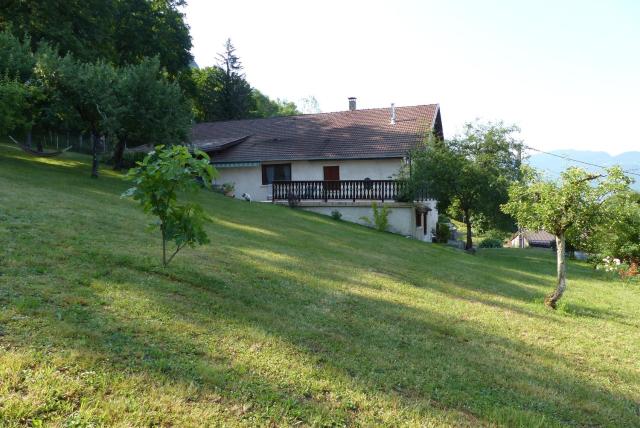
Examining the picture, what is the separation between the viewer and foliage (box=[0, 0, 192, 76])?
90.8 ft

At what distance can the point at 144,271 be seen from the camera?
6.97 metres

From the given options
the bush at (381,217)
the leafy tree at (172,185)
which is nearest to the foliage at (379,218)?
the bush at (381,217)

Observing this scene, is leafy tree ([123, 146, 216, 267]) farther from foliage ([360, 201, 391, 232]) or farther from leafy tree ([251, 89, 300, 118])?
leafy tree ([251, 89, 300, 118])

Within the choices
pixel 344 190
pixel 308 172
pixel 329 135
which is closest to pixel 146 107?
pixel 344 190

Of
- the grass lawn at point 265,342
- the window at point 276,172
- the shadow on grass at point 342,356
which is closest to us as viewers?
the grass lawn at point 265,342

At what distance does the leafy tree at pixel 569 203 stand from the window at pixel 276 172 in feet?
62.4

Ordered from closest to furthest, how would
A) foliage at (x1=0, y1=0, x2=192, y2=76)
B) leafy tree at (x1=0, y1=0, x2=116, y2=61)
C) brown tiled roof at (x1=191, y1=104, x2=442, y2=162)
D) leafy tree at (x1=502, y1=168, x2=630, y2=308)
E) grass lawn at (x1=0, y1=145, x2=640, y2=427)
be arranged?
grass lawn at (x1=0, y1=145, x2=640, y2=427), leafy tree at (x1=502, y1=168, x2=630, y2=308), brown tiled roof at (x1=191, y1=104, x2=442, y2=162), leafy tree at (x1=0, y1=0, x2=116, y2=61), foliage at (x1=0, y1=0, x2=192, y2=76)

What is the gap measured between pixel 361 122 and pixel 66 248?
82.7 ft

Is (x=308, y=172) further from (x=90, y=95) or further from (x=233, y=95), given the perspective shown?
(x=233, y=95)

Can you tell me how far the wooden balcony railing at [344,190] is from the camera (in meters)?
23.8

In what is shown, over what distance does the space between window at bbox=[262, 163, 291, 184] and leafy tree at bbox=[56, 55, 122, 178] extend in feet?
37.3

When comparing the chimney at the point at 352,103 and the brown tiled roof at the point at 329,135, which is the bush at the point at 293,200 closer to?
the brown tiled roof at the point at 329,135

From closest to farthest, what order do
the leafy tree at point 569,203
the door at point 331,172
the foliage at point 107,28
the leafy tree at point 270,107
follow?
the leafy tree at point 569,203, the door at point 331,172, the foliage at point 107,28, the leafy tree at point 270,107

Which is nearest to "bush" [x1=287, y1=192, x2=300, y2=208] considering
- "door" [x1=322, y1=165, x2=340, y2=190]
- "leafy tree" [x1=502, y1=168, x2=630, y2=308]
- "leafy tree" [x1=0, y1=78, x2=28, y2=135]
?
"door" [x1=322, y1=165, x2=340, y2=190]
